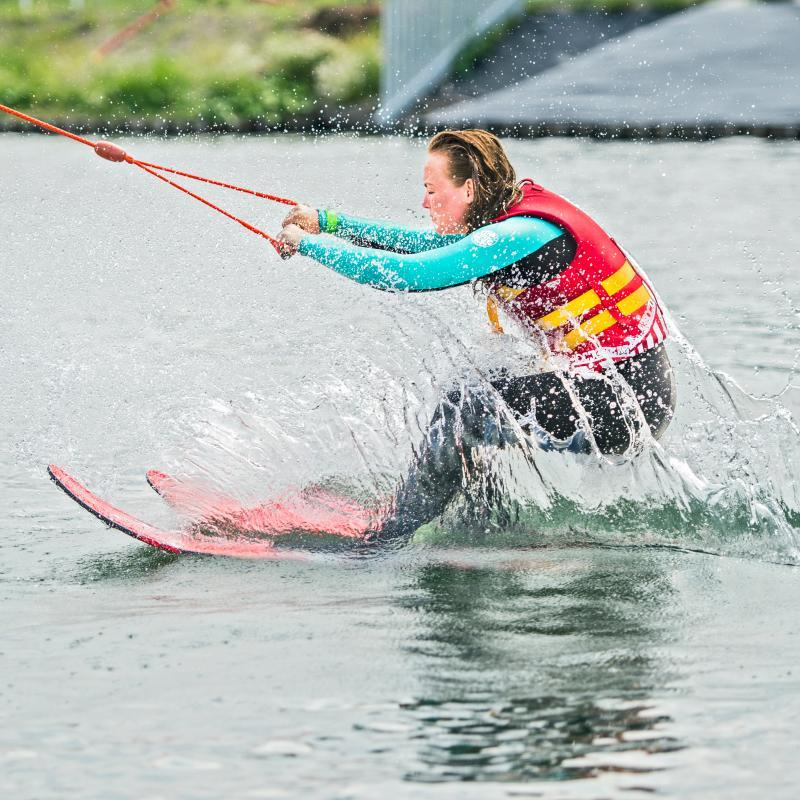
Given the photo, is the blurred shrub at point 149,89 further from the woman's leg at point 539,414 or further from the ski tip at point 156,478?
the woman's leg at point 539,414

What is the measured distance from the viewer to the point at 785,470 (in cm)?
642

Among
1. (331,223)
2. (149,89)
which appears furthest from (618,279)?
(149,89)

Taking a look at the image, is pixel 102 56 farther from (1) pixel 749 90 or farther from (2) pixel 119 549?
(2) pixel 119 549

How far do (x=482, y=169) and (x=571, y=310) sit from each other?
0.52m

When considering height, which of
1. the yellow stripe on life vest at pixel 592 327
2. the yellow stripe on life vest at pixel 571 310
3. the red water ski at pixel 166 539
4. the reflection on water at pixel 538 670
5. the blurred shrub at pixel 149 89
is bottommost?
the reflection on water at pixel 538 670

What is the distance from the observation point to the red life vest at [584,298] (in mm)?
5582

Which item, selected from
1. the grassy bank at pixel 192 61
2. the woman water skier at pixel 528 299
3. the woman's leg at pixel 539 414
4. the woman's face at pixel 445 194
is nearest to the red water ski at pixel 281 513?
the woman water skier at pixel 528 299

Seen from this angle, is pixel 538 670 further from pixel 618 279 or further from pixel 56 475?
pixel 56 475

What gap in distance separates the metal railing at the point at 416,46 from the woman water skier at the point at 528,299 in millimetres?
15852

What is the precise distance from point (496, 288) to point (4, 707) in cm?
207

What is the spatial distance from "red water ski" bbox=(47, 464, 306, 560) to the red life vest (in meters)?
1.13

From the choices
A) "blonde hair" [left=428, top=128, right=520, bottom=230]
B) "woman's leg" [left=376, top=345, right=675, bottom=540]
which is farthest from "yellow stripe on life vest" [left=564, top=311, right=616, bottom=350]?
"blonde hair" [left=428, top=128, right=520, bottom=230]

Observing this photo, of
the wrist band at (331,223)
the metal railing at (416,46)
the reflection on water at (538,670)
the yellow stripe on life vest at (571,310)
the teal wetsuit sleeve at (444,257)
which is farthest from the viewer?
the metal railing at (416,46)

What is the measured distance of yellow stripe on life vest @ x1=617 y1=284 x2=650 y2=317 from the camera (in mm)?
5699
